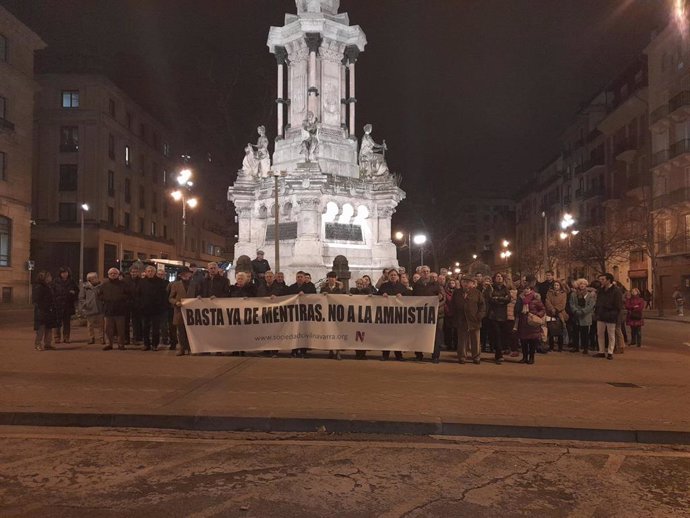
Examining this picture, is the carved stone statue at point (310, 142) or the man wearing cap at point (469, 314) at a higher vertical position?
the carved stone statue at point (310, 142)

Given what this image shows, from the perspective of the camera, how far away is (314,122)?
23.4 meters

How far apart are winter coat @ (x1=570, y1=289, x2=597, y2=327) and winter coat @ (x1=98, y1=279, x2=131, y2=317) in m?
9.84

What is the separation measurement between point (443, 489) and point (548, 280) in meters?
11.2

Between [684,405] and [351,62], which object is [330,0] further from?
[684,405]

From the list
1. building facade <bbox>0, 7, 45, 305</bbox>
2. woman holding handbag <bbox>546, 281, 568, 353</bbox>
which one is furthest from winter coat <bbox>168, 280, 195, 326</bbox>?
building facade <bbox>0, 7, 45, 305</bbox>

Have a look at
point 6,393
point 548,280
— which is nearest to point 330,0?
point 548,280

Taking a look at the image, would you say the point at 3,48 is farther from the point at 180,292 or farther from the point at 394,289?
the point at 394,289

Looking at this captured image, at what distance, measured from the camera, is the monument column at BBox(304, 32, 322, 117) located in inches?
935

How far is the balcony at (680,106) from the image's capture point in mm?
40000

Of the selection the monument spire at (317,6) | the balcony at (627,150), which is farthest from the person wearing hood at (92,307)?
the balcony at (627,150)

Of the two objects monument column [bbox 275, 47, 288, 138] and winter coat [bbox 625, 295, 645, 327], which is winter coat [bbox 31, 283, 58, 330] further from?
monument column [bbox 275, 47, 288, 138]

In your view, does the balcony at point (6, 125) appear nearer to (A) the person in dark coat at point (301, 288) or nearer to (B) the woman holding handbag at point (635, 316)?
(A) the person in dark coat at point (301, 288)

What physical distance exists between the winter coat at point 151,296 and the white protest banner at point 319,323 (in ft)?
4.08

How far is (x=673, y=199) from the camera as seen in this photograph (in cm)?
4144
